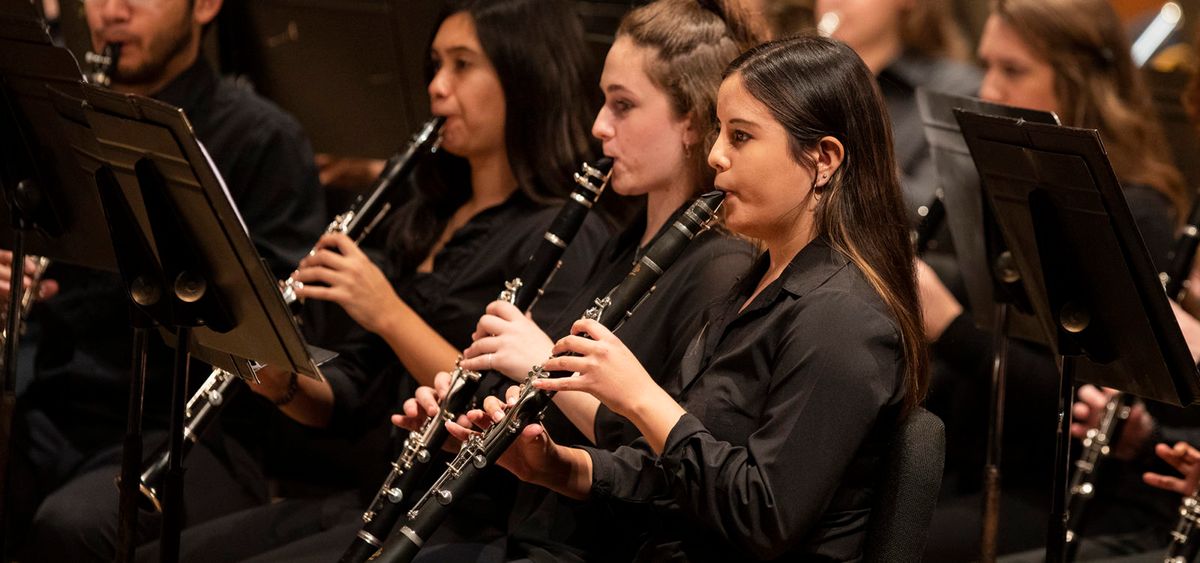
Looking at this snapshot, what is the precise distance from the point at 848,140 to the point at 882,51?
82.8 inches

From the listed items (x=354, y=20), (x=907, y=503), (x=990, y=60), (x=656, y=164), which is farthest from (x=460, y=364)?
(x=990, y=60)

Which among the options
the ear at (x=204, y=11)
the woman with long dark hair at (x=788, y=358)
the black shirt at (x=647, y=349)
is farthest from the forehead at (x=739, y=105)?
the ear at (x=204, y=11)

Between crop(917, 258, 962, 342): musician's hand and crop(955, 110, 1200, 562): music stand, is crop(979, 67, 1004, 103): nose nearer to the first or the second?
crop(917, 258, 962, 342): musician's hand

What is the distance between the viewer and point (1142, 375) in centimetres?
190

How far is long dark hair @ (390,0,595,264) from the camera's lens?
2670 millimetres

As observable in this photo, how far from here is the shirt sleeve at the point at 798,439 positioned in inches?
65.4

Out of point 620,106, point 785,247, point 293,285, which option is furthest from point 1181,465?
point 293,285

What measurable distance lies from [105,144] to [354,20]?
4.51ft

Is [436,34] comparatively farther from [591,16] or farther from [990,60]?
[990,60]

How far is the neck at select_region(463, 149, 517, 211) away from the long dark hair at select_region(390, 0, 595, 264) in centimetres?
4

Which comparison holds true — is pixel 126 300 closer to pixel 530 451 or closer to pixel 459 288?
pixel 459 288

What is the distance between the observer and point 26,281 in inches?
109

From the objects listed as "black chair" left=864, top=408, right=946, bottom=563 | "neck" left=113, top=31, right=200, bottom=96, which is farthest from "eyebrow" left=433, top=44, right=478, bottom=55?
"black chair" left=864, top=408, right=946, bottom=563

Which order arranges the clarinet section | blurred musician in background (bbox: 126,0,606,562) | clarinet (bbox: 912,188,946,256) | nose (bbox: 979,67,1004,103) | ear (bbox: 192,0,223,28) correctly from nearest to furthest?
the clarinet section
blurred musician in background (bbox: 126,0,606,562)
clarinet (bbox: 912,188,946,256)
nose (bbox: 979,67,1004,103)
ear (bbox: 192,0,223,28)
